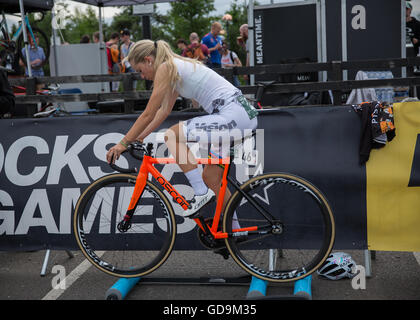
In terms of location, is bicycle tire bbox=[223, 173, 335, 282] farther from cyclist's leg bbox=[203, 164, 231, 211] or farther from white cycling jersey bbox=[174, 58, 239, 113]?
white cycling jersey bbox=[174, 58, 239, 113]

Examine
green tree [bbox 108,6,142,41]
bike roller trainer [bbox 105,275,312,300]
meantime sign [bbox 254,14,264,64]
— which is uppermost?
green tree [bbox 108,6,142,41]

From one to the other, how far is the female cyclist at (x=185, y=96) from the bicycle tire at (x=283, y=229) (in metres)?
0.30

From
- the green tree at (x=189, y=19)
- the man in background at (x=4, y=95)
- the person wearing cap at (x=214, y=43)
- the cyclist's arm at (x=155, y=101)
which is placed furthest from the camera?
the green tree at (x=189, y=19)

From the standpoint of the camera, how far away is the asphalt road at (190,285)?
171 inches

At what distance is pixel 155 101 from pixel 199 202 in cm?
92

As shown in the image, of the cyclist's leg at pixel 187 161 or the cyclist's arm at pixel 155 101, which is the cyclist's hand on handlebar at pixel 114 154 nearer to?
the cyclist's arm at pixel 155 101

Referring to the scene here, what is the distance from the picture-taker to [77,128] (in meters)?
5.09

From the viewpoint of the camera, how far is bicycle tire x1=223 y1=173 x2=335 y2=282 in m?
4.03

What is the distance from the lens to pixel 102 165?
5.02 metres

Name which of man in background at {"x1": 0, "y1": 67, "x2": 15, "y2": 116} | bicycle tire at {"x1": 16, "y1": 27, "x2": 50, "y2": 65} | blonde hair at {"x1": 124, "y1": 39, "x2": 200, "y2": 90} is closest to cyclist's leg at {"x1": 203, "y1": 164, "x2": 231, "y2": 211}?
blonde hair at {"x1": 124, "y1": 39, "x2": 200, "y2": 90}

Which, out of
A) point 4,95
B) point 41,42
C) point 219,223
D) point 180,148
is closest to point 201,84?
point 180,148

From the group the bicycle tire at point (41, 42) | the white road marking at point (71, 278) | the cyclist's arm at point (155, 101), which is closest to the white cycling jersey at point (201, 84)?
the cyclist's arm at point (155, 101)

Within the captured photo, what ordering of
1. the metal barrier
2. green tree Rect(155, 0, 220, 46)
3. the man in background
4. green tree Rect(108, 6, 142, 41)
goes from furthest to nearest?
green tree Rect(108, 6, 142, 41)
green tree Rect(155, 0, 220, 46)
the metal barrier
the man in background
